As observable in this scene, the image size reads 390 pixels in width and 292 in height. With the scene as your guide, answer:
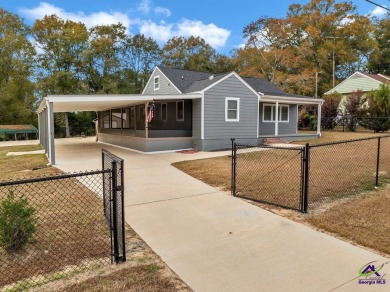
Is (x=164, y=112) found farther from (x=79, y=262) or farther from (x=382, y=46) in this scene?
(x=382, y=46)

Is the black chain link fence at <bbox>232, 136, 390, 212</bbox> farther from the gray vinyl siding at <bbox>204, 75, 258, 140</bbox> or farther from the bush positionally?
the bush

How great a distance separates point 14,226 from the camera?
129 inches

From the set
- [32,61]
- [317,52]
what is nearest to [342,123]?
[317,52]

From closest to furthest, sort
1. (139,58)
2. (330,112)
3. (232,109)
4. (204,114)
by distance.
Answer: (204,114) < (232,109) < (330,112) < (139,58)

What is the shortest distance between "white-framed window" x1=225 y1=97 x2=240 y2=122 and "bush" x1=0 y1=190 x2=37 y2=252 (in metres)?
11.6

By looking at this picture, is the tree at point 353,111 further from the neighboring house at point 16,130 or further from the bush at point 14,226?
the neighboring house at point 16,130

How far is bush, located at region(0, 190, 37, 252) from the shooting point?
3240mm

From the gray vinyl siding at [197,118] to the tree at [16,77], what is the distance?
69.5 feet

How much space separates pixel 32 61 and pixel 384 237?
1226 inches

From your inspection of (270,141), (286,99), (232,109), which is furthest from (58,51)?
(270,141)

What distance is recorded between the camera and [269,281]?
2750mm

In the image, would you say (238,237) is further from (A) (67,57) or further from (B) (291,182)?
(A) (67,57)

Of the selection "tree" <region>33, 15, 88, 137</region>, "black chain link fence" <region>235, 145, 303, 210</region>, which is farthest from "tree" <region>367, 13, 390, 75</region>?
"tree" <region>33, 15, 88, 137</region>

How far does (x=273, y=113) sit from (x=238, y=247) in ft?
50.9
